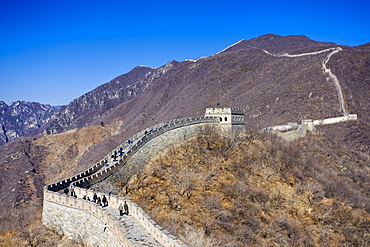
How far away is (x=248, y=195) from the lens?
104ft

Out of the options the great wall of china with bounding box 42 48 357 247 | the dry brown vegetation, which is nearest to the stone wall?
the great wall of china with bounding box 42 48 357 247

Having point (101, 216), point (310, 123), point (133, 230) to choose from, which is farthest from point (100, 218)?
point (310, 123)

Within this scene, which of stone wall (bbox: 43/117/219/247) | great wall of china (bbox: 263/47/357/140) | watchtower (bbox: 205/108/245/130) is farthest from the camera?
great wall of china (bbox: 263/47/357/140)

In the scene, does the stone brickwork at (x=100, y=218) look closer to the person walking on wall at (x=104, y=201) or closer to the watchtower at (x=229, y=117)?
the person walking on wall at (x=104, y=201)

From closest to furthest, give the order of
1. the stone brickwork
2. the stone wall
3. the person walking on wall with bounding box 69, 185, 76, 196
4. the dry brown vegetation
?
the stone brickwork < the stone wall < the person walking on wall with bounding box 69, 185, 76, 196 < the dry brown vegetation

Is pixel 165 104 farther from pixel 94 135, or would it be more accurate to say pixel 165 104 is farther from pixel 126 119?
pixel 94 135

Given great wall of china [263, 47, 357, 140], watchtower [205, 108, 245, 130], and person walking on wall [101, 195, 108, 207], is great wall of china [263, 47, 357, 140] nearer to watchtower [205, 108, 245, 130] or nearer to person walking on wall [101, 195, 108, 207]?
watchtower [205, 108, 245, 130]

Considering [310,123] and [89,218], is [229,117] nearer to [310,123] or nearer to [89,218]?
[310,123]

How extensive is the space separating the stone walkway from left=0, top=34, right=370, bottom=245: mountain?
92.7 feet

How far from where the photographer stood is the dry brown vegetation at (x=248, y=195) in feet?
88.6

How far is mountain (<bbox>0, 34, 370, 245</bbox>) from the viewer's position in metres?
71.8

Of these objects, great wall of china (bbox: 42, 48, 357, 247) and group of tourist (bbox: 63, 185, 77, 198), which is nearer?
great wall of china (bbox: 42, 48, 357, 247)

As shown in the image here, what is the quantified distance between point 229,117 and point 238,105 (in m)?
50.4

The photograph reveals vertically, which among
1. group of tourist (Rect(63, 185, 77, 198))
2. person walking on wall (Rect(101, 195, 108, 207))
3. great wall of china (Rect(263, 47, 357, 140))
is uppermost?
great wall of china (Rect(263, 47, 357, 140))
